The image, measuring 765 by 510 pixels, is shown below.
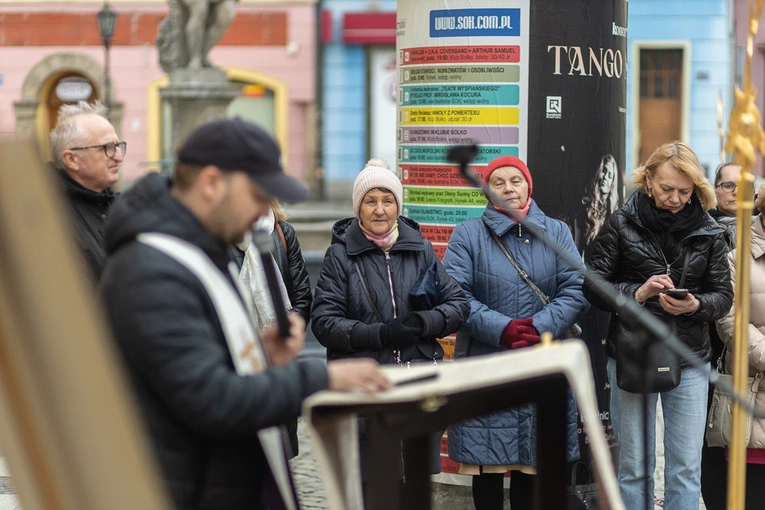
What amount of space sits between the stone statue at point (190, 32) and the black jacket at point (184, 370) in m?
13.6

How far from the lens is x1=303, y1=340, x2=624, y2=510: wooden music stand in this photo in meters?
2.69

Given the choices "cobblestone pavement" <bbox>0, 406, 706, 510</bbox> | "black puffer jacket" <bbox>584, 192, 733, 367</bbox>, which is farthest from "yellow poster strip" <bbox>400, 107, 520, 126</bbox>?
"cobblestone pavement" <bbox>0, 406, 706, 510</bbox>

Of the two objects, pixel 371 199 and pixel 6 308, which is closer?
pixel 6 308

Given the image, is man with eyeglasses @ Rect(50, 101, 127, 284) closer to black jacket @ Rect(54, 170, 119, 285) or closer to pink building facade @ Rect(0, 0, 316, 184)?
black jacket @ Rect(54, 170, 119, 285)

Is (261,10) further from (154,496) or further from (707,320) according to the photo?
(154,496)

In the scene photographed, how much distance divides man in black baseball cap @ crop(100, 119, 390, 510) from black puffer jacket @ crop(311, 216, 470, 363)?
76.0 inches

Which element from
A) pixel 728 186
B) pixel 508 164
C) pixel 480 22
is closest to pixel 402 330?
pixel 508 164

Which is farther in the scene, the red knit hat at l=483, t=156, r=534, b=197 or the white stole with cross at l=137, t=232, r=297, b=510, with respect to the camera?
the red knit hat at l=483, t=156, r=534, b=197

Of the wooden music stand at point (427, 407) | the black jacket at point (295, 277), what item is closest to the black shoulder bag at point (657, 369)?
the black jacket at point (295, 277)

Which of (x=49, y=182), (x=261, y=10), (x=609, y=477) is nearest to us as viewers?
(x=49, y=182)

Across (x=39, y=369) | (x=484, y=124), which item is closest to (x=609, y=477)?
(x=39, y=369)

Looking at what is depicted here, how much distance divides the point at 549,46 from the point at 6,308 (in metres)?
4.05

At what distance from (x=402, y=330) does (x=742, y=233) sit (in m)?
1.60

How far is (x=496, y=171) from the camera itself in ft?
16.2
